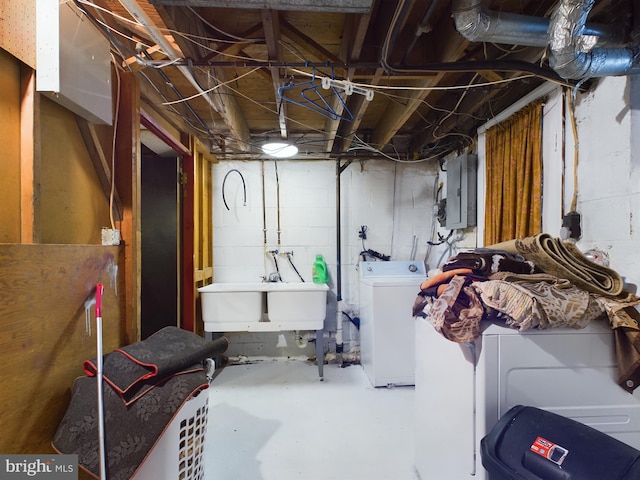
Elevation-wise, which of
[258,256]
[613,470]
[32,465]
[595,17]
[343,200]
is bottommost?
[32,465]

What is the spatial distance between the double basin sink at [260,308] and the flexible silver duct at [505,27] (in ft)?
6.51

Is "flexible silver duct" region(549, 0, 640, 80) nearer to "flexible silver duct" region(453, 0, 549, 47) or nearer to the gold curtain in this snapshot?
"flexible silver duct" region(453, 0, 549, 47)

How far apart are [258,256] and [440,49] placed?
2.29m

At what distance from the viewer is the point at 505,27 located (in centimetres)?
114

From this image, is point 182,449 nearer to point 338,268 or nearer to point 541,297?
point 541,297

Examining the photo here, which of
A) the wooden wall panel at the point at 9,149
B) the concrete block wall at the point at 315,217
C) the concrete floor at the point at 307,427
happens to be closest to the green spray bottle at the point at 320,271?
the concrete block wall at the point at 315,217

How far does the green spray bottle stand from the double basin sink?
1.06ft

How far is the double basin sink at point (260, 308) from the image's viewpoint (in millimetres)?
2533

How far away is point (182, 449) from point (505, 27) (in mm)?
2089

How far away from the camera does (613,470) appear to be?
694mm

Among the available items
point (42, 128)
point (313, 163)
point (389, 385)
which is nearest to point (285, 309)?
point (389, 385)

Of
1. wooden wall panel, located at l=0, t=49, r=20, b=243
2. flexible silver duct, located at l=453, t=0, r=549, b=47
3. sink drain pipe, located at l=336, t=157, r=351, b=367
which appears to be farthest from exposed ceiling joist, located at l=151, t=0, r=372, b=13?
sink drain pipe, located at l=336, t=157, r=351, b=367

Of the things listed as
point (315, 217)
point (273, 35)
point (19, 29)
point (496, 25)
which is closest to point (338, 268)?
point (315, 217)

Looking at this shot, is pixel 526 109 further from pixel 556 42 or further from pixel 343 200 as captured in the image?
pixel 343 200
